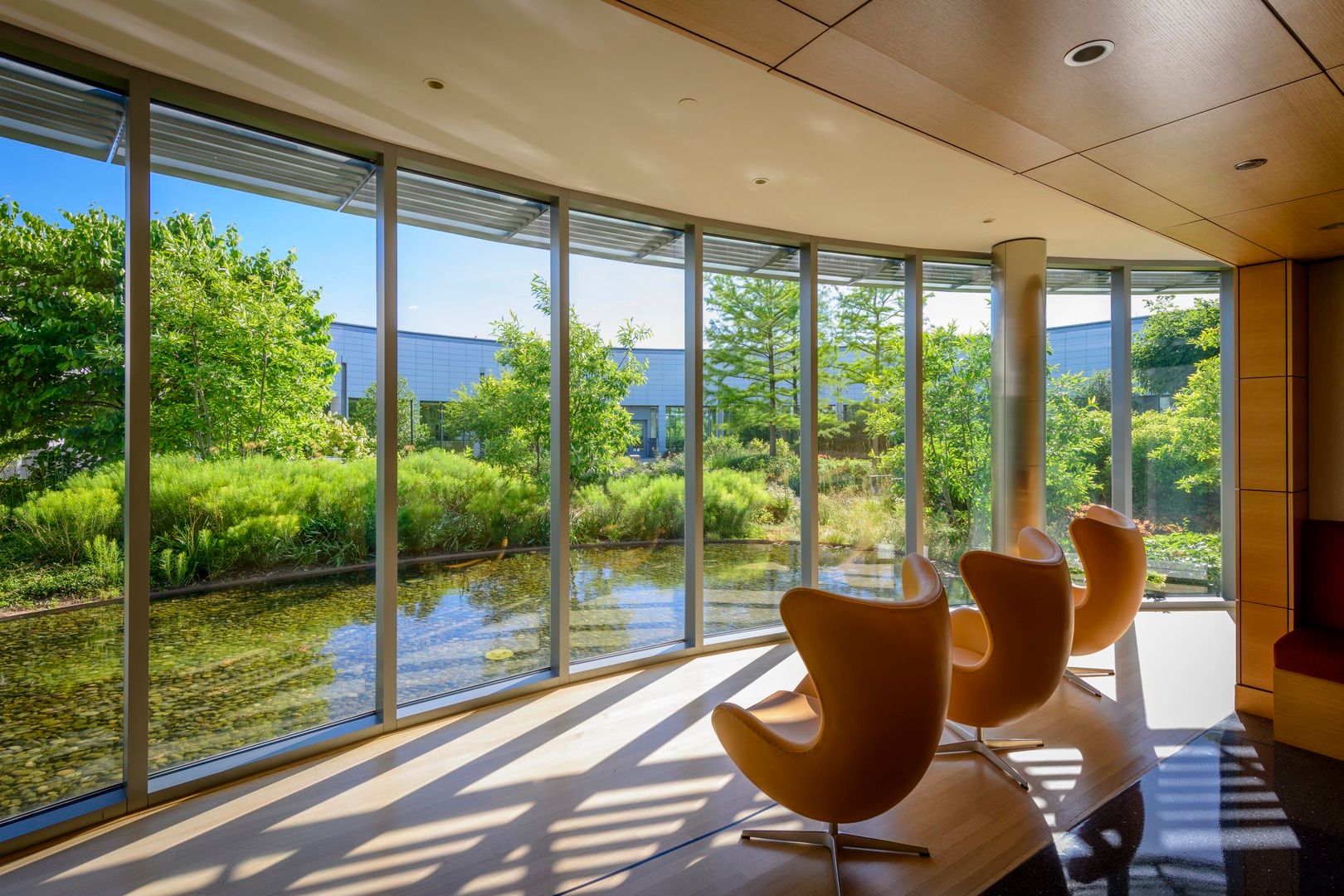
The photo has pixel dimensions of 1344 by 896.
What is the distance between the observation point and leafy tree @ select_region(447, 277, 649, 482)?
4.27 m

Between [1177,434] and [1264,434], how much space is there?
2.47 meters

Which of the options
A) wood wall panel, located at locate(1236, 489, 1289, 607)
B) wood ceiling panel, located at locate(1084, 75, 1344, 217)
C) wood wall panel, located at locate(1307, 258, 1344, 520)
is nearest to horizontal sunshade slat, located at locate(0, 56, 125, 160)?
wood ceiling panel, located at locate(1084, 75, 1344, 217)

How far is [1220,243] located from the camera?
381 centimetres

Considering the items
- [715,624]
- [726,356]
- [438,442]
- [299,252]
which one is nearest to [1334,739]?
[715,624]

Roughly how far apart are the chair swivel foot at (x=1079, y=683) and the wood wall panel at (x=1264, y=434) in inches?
61.3

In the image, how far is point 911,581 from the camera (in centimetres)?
304

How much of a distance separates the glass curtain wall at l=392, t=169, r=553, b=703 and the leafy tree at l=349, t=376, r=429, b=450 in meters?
0.01

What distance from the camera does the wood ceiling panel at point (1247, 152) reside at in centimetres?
229

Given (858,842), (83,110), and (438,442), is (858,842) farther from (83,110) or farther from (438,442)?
(83,110)

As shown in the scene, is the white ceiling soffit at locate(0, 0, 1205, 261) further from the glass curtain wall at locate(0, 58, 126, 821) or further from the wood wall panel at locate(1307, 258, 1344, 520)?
the wood wall panel at locate(1307, 258, 1344, 520)

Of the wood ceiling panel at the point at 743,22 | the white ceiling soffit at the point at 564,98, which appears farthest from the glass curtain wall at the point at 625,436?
the wood ceiling panel at the point at 743,22

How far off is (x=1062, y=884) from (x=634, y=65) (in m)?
3.59

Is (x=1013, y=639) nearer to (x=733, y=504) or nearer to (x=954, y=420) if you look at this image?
(x=733, y=504)

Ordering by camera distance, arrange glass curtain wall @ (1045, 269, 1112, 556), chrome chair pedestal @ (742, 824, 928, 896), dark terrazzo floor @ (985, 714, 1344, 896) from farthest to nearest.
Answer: glass curtain wall @ (1045, 269, 1112, 556), chrome chair pedestal @ (742, 824, 928, 896), dark terrazzo floor @ (985, 714, 1344, 896)
